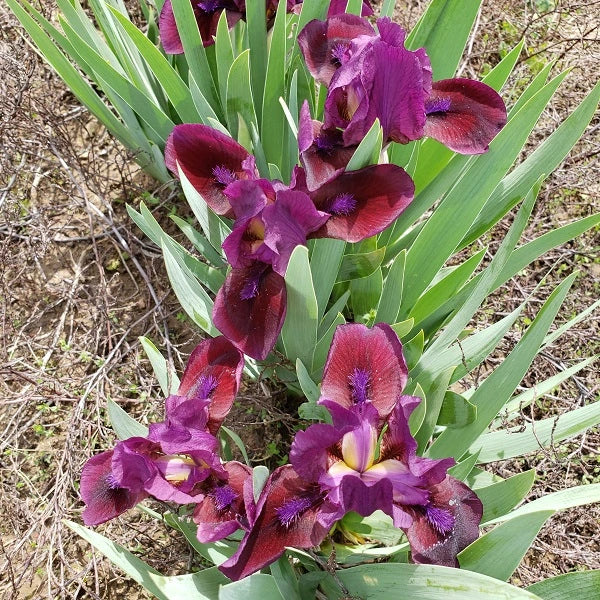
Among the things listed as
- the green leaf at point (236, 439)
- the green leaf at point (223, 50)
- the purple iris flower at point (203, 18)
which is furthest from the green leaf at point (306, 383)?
the purple iris flower at point (203, 18)

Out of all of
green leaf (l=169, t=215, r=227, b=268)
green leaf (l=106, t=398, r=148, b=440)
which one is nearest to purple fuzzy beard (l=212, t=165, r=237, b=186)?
green leaf (l=169, t=215, r=227, b=268)

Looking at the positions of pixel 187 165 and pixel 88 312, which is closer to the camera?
pixel 187 165

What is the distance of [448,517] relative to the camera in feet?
3.50

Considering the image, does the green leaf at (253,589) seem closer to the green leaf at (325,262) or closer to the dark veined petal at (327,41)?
the green leaf at (325,262)

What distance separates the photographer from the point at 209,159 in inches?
52.1

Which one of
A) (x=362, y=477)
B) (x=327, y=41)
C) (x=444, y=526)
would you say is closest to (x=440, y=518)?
(x=444, y=526)

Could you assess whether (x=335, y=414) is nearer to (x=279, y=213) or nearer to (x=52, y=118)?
(x=279, y=213)

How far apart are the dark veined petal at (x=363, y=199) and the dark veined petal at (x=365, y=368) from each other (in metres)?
0.20

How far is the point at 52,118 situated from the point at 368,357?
1.53 metres

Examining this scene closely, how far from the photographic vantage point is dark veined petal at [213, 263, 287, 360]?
1224 mm

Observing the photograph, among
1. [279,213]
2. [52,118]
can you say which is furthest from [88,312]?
[279,213]

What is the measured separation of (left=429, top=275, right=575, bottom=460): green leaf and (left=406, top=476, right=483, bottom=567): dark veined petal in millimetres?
164

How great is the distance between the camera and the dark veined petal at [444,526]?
3.43ft

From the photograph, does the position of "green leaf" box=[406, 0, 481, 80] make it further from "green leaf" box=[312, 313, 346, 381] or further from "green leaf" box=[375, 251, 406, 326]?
"green leaf" box=[312, 313, 346, 381]
